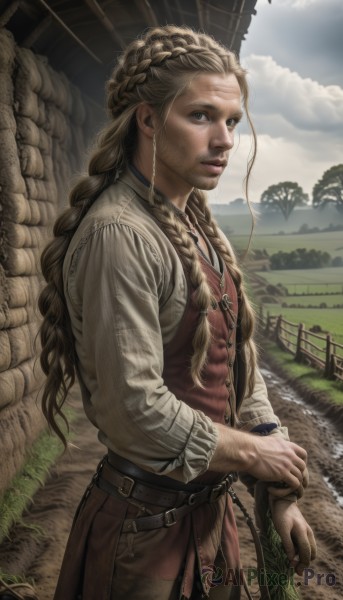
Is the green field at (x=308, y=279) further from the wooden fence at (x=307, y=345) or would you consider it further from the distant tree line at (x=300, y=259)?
the wooden fence at (x=307, y=345)

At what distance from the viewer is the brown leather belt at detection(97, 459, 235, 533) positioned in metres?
1.66

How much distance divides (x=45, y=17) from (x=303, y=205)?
10.6ft

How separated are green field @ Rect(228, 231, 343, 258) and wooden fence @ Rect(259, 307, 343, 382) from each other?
0.79 meters

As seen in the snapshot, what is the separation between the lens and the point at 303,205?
22.3 ft

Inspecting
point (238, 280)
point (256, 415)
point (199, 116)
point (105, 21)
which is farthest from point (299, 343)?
point (199, 116)

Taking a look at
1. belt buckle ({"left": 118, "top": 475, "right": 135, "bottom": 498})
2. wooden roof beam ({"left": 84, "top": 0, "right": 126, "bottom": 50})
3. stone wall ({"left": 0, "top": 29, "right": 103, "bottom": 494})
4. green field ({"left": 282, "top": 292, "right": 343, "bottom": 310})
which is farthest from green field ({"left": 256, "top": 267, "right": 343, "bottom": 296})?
belt buckle ({"left": 118, "top": 475, "right": 135, "bottom": 498})

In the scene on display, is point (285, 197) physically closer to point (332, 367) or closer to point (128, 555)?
point (332, 367)

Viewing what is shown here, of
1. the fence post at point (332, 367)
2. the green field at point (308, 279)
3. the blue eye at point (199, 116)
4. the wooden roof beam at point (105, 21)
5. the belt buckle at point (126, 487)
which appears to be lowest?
the fence post at point (332, 367)

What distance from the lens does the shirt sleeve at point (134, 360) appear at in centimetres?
146

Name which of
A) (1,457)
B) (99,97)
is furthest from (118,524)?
(99,97)

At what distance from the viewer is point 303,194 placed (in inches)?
270

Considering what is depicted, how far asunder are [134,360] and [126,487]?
40 centimetres

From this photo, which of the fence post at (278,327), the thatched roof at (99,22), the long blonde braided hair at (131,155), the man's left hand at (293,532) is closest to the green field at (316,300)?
the fence post at (278,327)

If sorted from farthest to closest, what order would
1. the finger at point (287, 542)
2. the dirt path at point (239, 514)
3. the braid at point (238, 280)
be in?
1. the dirt path at point (239, 514)
2. the braid at point (238, 280)
3. the finger at point (287, 542)
